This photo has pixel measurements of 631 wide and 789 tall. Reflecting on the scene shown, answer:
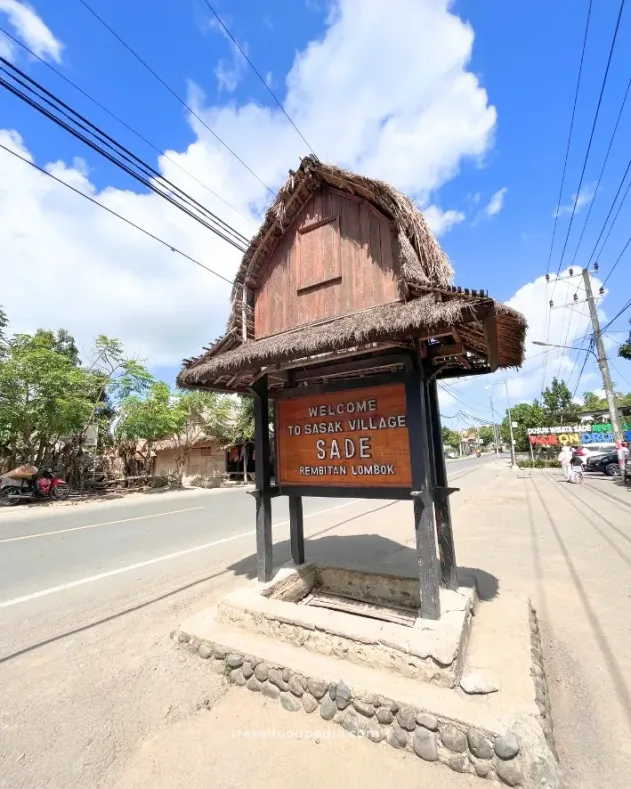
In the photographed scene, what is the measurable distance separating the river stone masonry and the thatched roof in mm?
2752

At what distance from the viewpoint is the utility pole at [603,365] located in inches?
701

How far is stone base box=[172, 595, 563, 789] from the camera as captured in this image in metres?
2.37

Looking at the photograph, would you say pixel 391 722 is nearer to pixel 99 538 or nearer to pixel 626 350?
pixel 99 538

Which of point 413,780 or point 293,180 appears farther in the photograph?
point 293,180

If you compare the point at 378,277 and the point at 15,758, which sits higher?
the point at 378,277

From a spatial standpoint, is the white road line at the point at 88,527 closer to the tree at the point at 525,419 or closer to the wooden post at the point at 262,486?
the wooden post at the point at 262,486

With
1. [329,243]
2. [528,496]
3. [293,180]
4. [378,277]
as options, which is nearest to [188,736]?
[378,277]

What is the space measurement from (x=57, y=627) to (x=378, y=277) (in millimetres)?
5218

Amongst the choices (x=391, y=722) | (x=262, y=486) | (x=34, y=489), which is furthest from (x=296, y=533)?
(x=34, y=489)

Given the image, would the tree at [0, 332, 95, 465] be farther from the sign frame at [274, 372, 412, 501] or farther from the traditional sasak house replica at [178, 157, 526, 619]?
the sign frame at [274, 372, 412, 501]

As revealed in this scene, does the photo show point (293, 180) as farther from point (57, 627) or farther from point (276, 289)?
point (57, 627)

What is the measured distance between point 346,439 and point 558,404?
48257 millimetres

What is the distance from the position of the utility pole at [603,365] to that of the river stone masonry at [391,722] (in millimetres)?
18677

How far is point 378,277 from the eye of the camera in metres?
4.10
